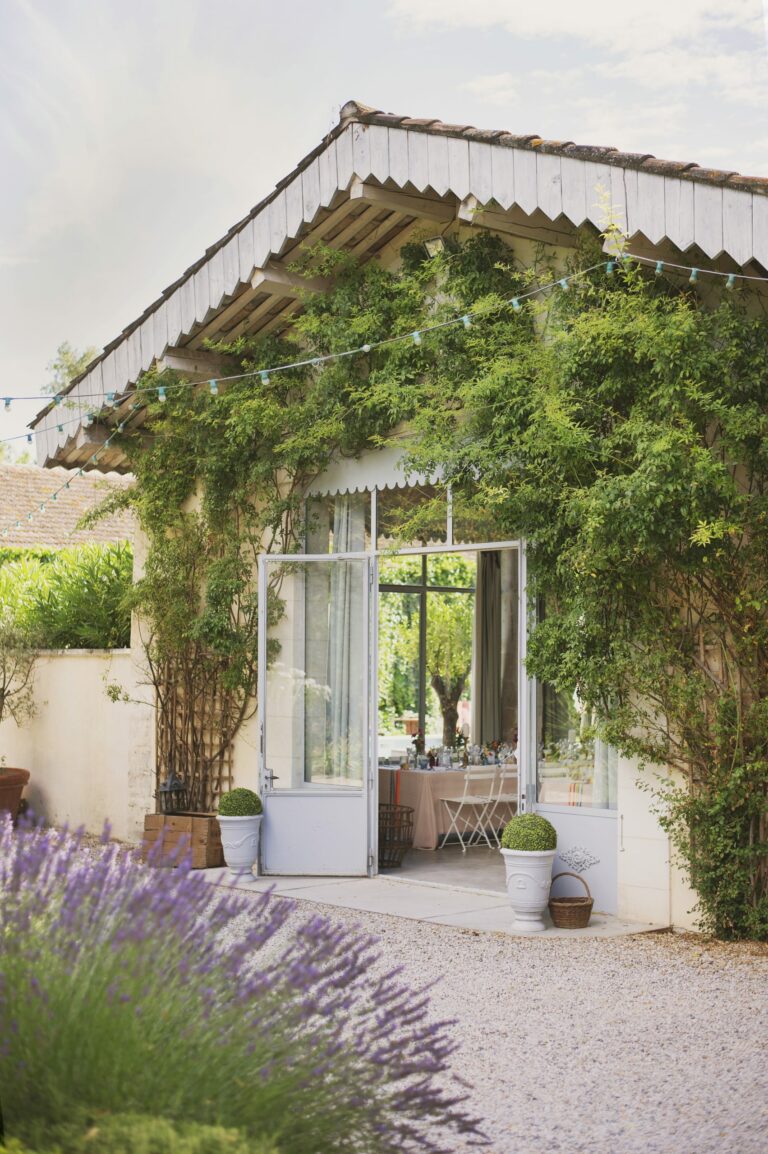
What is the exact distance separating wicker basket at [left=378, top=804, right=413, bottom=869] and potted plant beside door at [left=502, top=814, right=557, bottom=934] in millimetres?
1920

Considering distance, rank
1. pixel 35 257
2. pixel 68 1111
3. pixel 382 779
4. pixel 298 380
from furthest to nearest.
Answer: pixel 35 257 → pixel 382 779 → pixel 298 380 → pixel 68 1111

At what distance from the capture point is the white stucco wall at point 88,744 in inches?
401

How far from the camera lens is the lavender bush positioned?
8.01ft

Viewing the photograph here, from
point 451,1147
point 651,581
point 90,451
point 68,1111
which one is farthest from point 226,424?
point 68,1111

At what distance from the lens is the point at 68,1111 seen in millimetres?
2330

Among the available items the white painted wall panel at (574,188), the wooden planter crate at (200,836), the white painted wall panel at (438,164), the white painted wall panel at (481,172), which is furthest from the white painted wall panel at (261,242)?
the wooden planter crate at (200,836)

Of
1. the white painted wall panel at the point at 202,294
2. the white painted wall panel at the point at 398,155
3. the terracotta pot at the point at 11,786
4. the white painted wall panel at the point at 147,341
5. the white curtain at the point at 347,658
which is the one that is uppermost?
the white painted wall panel at the point at 398,155

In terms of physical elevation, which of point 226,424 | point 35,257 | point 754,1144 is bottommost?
point 754,1144

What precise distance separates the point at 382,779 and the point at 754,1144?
6436 mm

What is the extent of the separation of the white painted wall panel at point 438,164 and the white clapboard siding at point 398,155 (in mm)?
179

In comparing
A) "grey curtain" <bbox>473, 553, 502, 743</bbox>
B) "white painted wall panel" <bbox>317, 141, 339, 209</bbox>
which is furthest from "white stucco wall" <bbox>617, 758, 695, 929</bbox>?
"grey curtain" <bbox>473, 553, 502, 743</bbox>

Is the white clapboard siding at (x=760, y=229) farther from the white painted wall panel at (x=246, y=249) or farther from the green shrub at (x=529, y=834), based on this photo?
the white painted wall panel at (x=246, y=249)

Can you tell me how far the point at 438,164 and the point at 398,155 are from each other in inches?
13.1

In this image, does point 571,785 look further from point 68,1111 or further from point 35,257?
point 35,257
